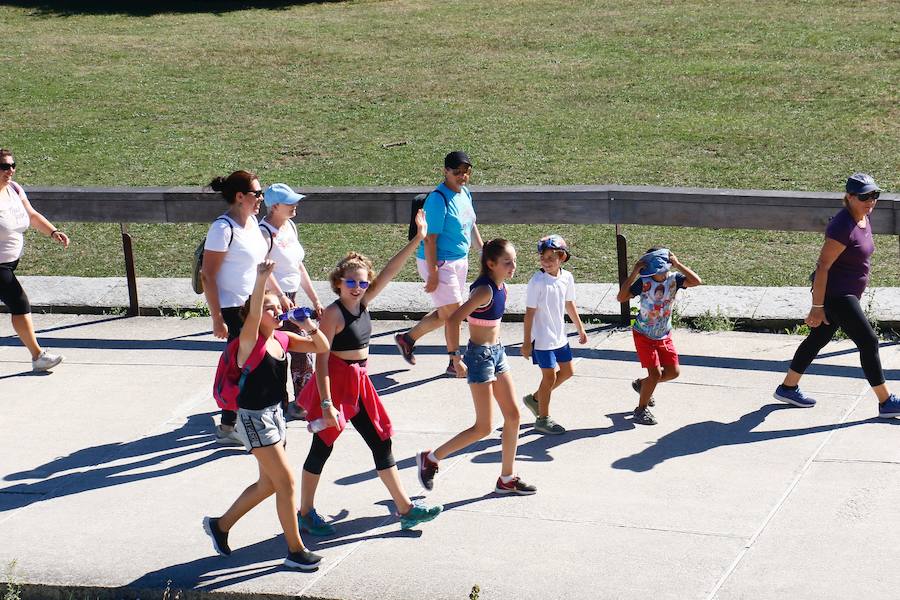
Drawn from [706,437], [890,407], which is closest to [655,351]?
[706,437]

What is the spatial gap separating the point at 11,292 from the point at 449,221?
3.25 meters

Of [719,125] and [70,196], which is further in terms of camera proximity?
[719,125]

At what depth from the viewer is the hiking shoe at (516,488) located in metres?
7.07

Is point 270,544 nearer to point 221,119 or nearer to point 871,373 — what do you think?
point 871,373

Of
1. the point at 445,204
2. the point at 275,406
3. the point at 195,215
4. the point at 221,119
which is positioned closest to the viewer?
the point at 275,406

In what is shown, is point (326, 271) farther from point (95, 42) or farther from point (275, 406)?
point (95, 42)

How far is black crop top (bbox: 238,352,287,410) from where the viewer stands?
6.14 meters

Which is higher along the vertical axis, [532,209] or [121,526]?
[532,209]

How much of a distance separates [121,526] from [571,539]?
2415 millimetres

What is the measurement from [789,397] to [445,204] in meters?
2.61

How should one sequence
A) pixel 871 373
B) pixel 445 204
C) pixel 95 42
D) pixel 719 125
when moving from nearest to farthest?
1. pixel 871 373
2. pixel 445 204
3. pixel 719 125
4. pixel 95 42

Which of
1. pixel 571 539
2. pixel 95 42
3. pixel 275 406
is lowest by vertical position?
pixel 571 539

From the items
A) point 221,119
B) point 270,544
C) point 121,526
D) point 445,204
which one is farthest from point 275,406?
point 221,119

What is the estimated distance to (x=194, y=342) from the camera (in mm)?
10148
